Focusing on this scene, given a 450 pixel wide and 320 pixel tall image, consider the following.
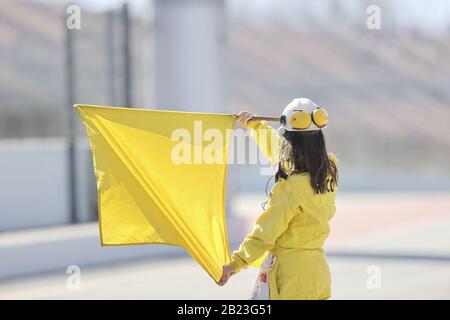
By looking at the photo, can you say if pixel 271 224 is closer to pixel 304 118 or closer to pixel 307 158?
pixel 307 158

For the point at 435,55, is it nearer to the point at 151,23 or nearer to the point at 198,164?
the point at 151,23

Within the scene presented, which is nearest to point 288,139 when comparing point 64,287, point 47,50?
point 64,287

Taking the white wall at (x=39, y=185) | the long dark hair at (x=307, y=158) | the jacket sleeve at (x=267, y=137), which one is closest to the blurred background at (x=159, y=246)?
the white wall at (x=39, y=185)

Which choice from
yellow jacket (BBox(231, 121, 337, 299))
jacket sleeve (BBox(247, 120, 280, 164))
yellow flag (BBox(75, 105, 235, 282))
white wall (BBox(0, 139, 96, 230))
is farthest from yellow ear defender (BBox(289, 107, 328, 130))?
white wall (BBox(0, 139, 96, 230))

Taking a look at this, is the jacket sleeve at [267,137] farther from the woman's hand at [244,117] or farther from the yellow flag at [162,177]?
the yellow flag at [162,177]

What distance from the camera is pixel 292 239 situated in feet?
14.4

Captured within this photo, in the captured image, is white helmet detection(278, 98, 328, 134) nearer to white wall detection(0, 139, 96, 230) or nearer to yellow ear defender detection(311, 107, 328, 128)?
yellow ear defender detection(311, 107, 328, 128)

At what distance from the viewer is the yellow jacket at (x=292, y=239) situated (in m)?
4.35

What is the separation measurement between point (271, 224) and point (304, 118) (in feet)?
1.83

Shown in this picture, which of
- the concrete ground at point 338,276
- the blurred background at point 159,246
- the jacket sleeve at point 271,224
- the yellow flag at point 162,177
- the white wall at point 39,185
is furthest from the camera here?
the white wall at point 39,185

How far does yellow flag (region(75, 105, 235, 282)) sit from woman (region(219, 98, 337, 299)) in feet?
2.13

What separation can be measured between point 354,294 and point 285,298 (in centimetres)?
403

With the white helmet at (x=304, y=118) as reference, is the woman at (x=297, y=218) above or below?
below

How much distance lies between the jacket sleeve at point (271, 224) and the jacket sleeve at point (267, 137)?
670 millimetres
